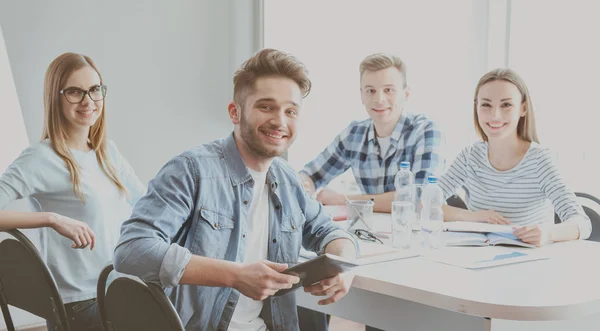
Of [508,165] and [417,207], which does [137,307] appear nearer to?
[417,207]

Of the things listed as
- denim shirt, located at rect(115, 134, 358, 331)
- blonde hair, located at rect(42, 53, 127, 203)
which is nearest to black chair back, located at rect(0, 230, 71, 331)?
blonde hair, located at rect(42, 53, 127, 203)

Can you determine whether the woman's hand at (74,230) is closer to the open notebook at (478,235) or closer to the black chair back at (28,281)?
the black chair back at (28,281)

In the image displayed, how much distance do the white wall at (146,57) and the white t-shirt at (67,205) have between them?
1.50 m

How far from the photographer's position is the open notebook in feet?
6.40

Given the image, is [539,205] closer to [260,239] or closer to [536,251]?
[536,251]

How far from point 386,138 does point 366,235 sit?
2.98ft

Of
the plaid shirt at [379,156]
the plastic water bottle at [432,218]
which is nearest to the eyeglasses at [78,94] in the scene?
the plaid shirt at [379,156]

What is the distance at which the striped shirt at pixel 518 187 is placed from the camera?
7.32 ft

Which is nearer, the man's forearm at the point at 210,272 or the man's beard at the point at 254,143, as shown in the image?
the man's forearm at the point at 210,272

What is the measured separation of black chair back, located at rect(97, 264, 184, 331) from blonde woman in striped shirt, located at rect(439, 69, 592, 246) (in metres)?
1.38

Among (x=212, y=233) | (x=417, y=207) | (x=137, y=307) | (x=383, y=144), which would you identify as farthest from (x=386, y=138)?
(x=137, y=307)

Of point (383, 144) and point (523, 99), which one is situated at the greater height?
point (523, 99)

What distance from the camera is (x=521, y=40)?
3.52m

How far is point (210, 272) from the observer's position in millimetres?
1371
